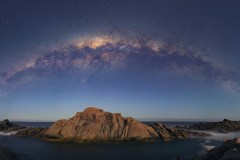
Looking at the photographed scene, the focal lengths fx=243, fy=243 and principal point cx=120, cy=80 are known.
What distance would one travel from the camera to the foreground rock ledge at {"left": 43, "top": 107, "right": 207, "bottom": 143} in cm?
7838

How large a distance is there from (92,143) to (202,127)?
271ft

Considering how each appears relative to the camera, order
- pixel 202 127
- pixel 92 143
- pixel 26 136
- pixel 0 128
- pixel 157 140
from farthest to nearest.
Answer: pixel 202 127, pixel 0 128, pixel 26 136, pixel 157 140, pixel 92 143

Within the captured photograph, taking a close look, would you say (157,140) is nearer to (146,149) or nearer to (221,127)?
(146,149)

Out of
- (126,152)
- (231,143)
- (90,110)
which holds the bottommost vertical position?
(126,152)

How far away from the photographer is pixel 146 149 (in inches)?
2542

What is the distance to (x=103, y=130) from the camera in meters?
80.5

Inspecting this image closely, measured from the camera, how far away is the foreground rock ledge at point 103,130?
3086 inches

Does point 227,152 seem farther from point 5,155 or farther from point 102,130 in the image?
point 102,130

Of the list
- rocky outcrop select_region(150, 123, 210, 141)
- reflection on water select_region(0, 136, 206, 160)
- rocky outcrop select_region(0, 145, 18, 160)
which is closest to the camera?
rocky outcrop select_region(0, 145, 18, 160)

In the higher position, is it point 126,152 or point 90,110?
point 90,110

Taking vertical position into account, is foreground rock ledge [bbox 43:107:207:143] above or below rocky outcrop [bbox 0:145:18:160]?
above

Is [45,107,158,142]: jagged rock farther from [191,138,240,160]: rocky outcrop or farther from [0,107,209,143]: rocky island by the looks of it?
[191,138,240,160]: rocky outcrop

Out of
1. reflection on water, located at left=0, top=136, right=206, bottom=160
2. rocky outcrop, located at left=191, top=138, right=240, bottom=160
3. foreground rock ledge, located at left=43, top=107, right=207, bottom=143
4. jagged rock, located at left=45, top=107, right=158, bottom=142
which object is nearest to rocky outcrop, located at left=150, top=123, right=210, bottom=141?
foreground rock ledge, located at left=43, top=107, right=207, bottom=143

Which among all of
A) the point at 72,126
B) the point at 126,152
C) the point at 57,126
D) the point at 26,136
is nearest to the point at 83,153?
the point at 126,152
